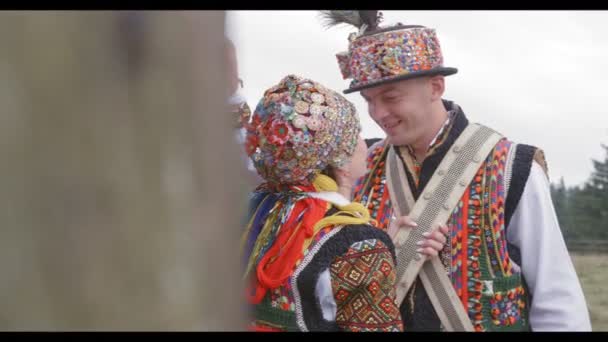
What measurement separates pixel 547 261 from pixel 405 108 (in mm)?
801

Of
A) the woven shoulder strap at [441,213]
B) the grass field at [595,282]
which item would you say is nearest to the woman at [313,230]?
the woven shoulder strap at [441,213]

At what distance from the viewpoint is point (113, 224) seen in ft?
1.80

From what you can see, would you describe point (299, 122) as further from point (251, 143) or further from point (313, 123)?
point (251, 143)

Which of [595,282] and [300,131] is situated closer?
[300,131]

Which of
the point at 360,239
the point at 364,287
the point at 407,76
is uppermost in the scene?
the point at 407,76

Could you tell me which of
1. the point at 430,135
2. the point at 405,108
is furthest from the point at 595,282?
the point at 405,108

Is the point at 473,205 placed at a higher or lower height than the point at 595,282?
higher

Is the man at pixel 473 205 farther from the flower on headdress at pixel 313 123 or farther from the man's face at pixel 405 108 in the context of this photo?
the flower on headdress at pixel 313 123

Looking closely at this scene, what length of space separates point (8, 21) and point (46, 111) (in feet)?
0.26

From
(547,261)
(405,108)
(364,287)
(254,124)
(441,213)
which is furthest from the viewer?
(405,108)

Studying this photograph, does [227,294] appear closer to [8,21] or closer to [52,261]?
[52,261]

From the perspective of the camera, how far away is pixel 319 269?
6.82ft

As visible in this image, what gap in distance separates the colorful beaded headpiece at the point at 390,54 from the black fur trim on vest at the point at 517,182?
0.47 metres

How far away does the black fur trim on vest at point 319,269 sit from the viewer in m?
2.08
